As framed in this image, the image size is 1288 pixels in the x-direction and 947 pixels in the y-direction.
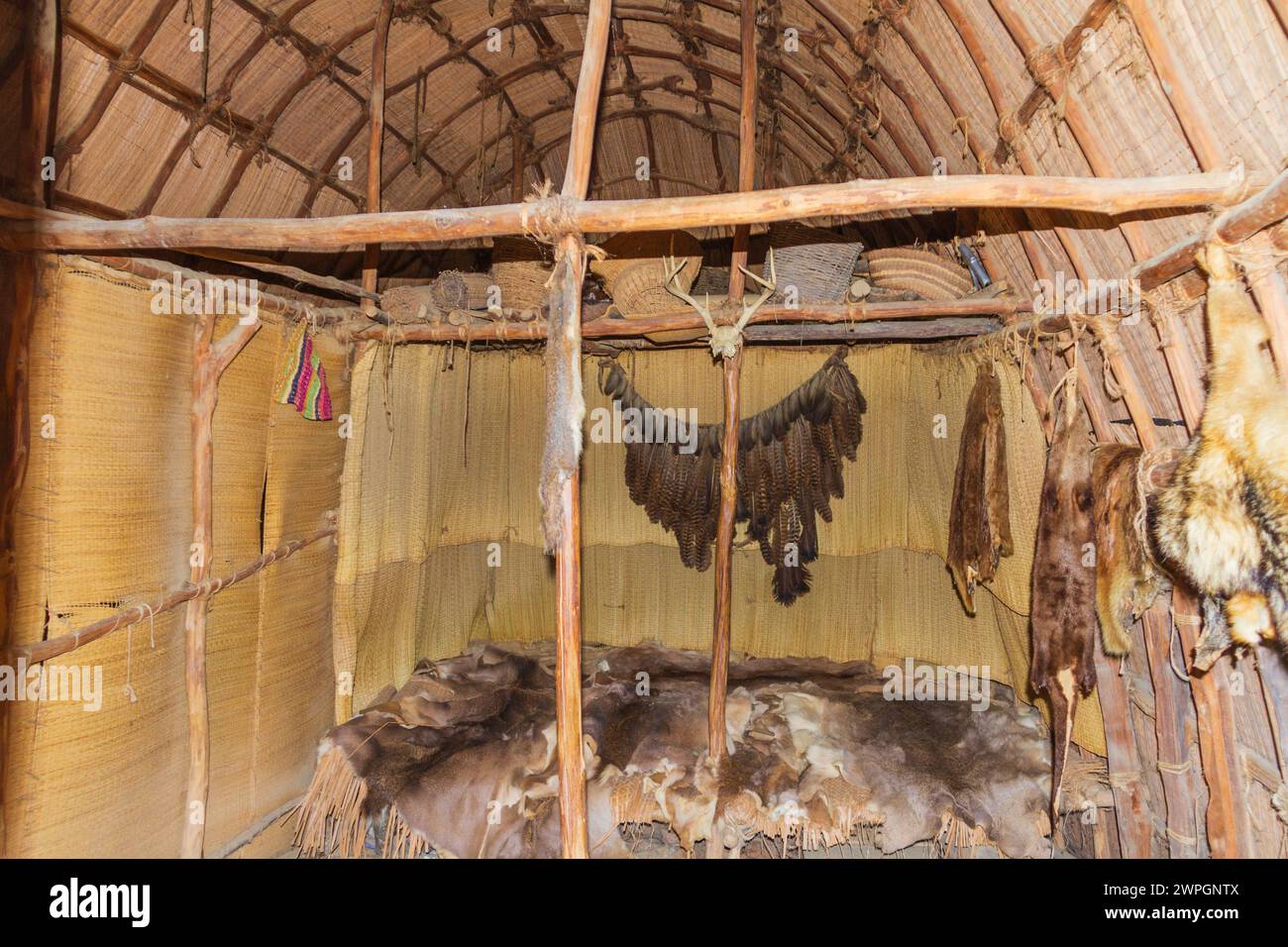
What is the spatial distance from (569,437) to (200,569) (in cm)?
233

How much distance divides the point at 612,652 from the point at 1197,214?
16.0 ft

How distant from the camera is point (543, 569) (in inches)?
240

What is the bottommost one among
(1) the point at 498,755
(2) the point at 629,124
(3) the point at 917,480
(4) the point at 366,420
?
(1) the point at 498,755

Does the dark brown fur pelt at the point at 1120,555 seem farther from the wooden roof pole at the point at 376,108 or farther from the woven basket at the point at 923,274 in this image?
the wooden roof pole at the point at 376,108

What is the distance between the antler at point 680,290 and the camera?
372cm

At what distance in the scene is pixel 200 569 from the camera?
3.43 metres

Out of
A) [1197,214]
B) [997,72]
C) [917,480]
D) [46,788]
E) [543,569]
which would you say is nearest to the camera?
[1197,214]

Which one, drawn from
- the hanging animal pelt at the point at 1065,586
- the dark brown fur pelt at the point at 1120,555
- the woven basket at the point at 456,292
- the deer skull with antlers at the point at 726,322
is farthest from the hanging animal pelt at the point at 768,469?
the dark brown fur pelt at the point at 1120,555

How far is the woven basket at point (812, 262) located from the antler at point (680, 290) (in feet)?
1.97

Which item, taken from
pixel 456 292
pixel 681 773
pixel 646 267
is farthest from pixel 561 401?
pixel 681 773

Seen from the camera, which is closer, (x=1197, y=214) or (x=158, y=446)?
(x=1197, y=214)

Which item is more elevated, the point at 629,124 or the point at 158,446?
the point at 629,124
